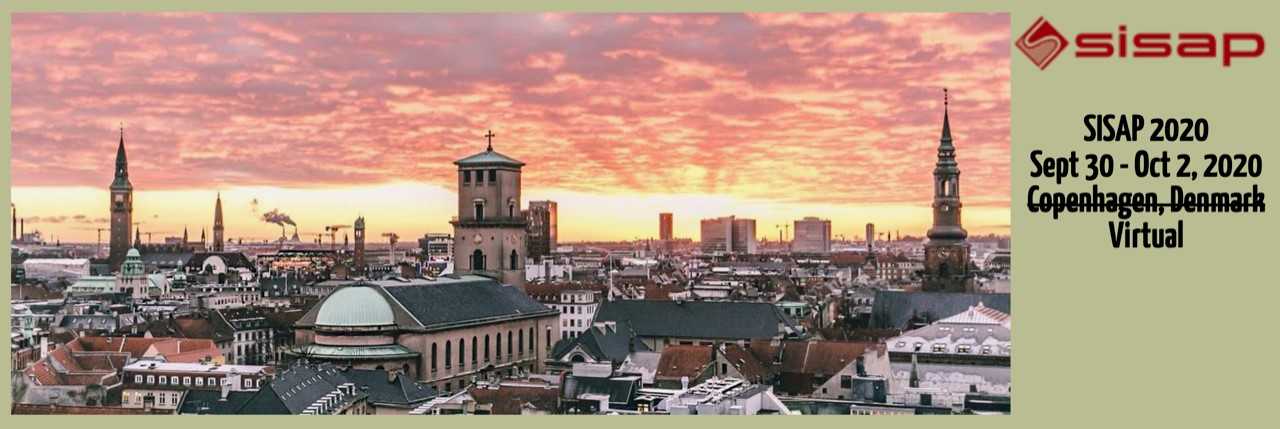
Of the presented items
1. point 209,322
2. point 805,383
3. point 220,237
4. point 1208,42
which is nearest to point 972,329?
point 805,383

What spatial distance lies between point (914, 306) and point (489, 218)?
16333 millimetres

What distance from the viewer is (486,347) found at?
46.8 meters

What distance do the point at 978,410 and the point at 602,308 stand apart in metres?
27.6

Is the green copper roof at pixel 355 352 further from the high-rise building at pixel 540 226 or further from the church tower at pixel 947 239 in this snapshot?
the high-rise building at pixel 540 226

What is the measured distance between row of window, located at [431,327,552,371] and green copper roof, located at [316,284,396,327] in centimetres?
188

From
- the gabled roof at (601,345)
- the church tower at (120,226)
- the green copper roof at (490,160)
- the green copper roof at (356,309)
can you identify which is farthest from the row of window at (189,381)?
the church tower at (120,226)

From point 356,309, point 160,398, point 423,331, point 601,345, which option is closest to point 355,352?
point 356,309

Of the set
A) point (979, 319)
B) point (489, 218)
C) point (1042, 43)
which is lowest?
point (979, 319)

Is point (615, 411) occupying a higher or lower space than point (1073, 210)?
lower

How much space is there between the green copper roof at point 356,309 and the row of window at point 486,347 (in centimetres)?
188

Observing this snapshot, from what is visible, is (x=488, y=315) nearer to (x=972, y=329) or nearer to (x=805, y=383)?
(x=805, y=383)

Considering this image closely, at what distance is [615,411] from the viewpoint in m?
31.6

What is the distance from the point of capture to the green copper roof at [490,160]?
5341cm

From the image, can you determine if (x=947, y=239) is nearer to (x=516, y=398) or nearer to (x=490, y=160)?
(x=490, y=160)
